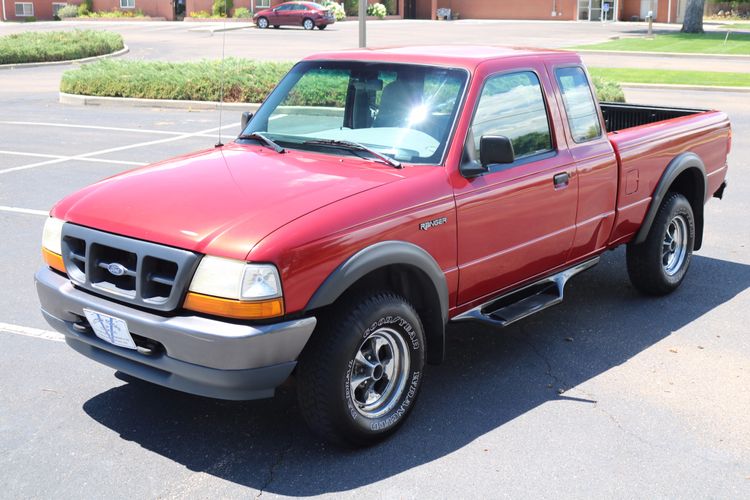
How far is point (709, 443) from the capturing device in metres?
4.58

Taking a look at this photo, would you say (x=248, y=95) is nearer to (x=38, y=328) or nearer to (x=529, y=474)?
(x=38, y=328)

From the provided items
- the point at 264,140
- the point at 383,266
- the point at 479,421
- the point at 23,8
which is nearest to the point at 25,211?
the point at 264,140

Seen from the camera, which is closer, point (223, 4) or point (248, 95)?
point (248, 95)

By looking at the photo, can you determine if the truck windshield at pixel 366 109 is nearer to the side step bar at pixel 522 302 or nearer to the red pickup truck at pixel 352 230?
the red pickup truck at pixel 352 230

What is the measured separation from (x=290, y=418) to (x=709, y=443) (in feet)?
7.03

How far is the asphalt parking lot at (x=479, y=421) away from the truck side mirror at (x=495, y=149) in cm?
133

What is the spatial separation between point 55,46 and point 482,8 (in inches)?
1738

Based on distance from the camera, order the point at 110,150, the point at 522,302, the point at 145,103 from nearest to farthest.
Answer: the point at 522,302 < the point at 110,150 < the point at 145,103

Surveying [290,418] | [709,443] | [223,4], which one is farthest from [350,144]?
[223,4]

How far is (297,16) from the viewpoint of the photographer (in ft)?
164

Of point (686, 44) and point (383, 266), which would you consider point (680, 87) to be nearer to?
point (686, 44)

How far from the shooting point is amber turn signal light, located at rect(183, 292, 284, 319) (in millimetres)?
3951

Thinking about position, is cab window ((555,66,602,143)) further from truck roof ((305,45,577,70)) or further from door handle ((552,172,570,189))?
door handle ((552,172,570,189))

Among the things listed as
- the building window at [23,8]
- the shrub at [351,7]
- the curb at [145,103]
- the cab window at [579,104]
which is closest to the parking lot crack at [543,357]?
the cab window at [579,104]
